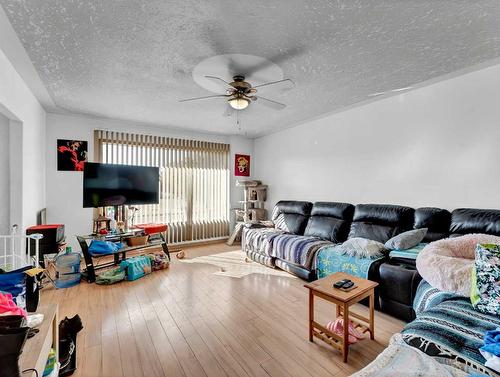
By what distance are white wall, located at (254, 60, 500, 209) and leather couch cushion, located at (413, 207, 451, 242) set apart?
22 centimetres

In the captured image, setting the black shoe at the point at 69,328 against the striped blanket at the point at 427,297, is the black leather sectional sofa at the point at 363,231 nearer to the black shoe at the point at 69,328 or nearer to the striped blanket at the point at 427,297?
the striped blanket at the point at 427,297

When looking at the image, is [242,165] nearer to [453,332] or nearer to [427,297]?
[427,297]

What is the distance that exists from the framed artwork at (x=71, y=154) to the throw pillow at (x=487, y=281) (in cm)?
514

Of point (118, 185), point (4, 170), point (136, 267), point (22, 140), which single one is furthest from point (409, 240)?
point (4, 170)

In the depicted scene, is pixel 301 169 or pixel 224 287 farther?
pixel 301 169

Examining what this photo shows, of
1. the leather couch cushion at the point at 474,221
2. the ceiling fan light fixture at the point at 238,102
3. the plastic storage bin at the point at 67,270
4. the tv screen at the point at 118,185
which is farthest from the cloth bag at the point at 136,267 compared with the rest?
the leather couch cushion at the point at 474,221

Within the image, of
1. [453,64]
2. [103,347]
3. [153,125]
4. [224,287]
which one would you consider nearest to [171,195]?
[153,125]

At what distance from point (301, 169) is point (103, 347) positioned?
3991mm

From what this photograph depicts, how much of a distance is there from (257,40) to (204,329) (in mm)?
2556

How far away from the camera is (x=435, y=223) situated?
274 centimetres

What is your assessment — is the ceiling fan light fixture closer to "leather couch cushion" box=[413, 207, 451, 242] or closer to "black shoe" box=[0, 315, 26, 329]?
"black shoe" box=[0, 315, 26, 329]

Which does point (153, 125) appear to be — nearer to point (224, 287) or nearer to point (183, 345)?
point (224, 287)

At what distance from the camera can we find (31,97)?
3.20m

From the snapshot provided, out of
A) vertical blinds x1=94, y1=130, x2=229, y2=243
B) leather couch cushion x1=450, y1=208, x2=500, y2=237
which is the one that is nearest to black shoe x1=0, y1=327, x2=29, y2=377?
leather couch cushion x1=450, y1=208, x2=500, y2=237
